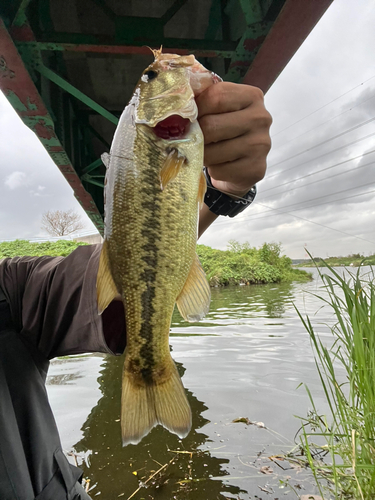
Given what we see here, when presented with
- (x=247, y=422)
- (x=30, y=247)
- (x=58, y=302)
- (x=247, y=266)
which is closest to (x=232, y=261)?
(x=247, y=266)

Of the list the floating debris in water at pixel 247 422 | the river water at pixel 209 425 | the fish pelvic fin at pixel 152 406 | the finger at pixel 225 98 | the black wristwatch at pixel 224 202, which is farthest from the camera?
the floating debris in water at pixel 247 422

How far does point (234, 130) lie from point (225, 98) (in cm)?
13

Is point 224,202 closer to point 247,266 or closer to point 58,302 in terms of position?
point 58,302

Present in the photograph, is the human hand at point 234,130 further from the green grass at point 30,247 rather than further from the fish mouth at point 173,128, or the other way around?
the green grass at point 30,247

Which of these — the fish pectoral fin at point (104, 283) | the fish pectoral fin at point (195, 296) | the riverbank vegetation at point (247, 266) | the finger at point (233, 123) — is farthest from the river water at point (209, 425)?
the riverbank vegetation at point (247, 266)

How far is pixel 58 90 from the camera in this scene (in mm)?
3959

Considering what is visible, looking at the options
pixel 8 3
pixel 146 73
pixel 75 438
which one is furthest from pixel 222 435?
pixel 8 3

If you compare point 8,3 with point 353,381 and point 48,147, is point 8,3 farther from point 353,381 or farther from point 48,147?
point 353,381

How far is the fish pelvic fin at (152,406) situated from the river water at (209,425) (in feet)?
5.98

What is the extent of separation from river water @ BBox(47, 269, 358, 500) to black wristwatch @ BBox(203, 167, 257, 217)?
4.73 ft

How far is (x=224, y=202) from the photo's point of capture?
5.90 ft

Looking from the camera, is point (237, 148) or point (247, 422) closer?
point (237, 148)

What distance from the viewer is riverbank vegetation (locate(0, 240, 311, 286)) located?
26.2m

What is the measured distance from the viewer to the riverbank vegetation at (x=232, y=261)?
2618cm
